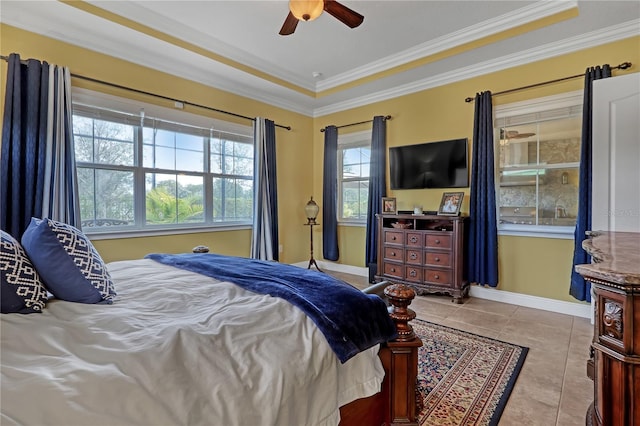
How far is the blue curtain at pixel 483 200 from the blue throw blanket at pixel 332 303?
108 inches

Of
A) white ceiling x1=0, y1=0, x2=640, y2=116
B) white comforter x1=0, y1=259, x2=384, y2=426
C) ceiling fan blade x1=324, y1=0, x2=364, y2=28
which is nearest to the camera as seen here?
white comforter x1=0, y1=259, x2=384, y2=426

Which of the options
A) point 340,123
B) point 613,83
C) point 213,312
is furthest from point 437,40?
point 213,312

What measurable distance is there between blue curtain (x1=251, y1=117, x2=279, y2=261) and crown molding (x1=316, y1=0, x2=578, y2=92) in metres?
1.31

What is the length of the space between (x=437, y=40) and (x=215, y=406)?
154 inches

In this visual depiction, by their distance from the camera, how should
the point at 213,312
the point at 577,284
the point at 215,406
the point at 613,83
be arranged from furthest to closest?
the point at 577,284, the point at 613,83, the point at 213,312, the point at 215,406

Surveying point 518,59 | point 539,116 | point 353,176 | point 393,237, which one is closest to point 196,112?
point 353,176

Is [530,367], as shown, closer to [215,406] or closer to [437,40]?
[215,406]

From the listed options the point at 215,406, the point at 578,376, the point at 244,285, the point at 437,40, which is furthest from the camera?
the point at 437,40

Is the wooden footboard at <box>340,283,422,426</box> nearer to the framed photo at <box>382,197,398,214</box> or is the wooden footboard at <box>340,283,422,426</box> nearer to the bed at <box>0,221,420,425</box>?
the bed at <box>0,221,420,425</box>

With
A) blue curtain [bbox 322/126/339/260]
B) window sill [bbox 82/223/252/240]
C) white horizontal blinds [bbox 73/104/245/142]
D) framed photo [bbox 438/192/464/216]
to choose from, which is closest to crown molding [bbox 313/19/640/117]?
blue curtain [bbox 322/126/339/260]

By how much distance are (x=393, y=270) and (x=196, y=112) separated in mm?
3241

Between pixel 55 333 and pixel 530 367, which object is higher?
pixel 55 333

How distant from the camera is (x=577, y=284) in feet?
9.87

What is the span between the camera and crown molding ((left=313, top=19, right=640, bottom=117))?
2.93 metres
